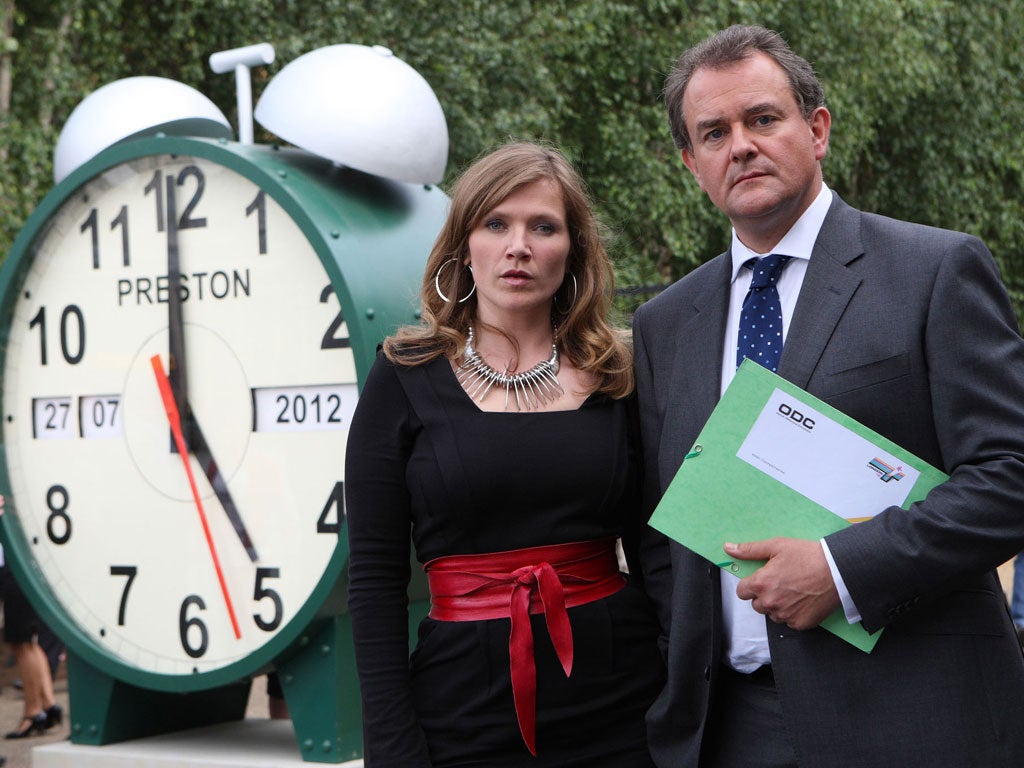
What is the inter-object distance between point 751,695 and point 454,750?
0.52m

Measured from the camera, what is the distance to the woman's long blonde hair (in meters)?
2.54

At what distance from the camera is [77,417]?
157 inches

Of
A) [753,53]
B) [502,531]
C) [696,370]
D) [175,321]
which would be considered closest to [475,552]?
[502,531]

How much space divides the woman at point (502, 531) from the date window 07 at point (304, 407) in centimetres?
96

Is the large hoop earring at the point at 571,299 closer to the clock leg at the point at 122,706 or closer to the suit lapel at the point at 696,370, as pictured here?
the suit lapel at the point at 696,370

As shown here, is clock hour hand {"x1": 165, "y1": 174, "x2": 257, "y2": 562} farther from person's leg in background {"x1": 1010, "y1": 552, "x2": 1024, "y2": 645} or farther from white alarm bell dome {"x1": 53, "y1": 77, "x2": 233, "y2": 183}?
person's leg in background {"x1": 1010, "y1": 552, "x2": 1024, "y2": 645}

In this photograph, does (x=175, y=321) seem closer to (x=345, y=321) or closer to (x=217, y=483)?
(x=217, y=483)

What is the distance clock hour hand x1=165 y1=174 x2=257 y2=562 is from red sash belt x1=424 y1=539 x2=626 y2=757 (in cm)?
136

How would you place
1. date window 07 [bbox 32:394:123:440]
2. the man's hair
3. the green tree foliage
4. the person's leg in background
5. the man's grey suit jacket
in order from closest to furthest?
1. the man's grey suit jacket
2. the man's hair
3. date window 07 [bbox 32:394:123:440]
4. the person's leg in background
5. the green tree foliage

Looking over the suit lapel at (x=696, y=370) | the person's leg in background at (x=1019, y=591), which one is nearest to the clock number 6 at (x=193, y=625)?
the suit lapel at (x=696, y=370)

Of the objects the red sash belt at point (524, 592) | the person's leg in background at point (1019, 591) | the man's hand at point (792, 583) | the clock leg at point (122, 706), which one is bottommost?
the person's leg in background at point (1019, 591)

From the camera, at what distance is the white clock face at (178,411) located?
140 inches

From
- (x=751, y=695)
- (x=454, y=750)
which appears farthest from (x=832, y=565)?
(x=454, y=750)

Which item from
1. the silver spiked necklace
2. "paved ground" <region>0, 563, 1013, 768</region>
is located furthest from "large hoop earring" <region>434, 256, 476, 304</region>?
"paved ground" <region>0, 563, 1013, 768</region>
